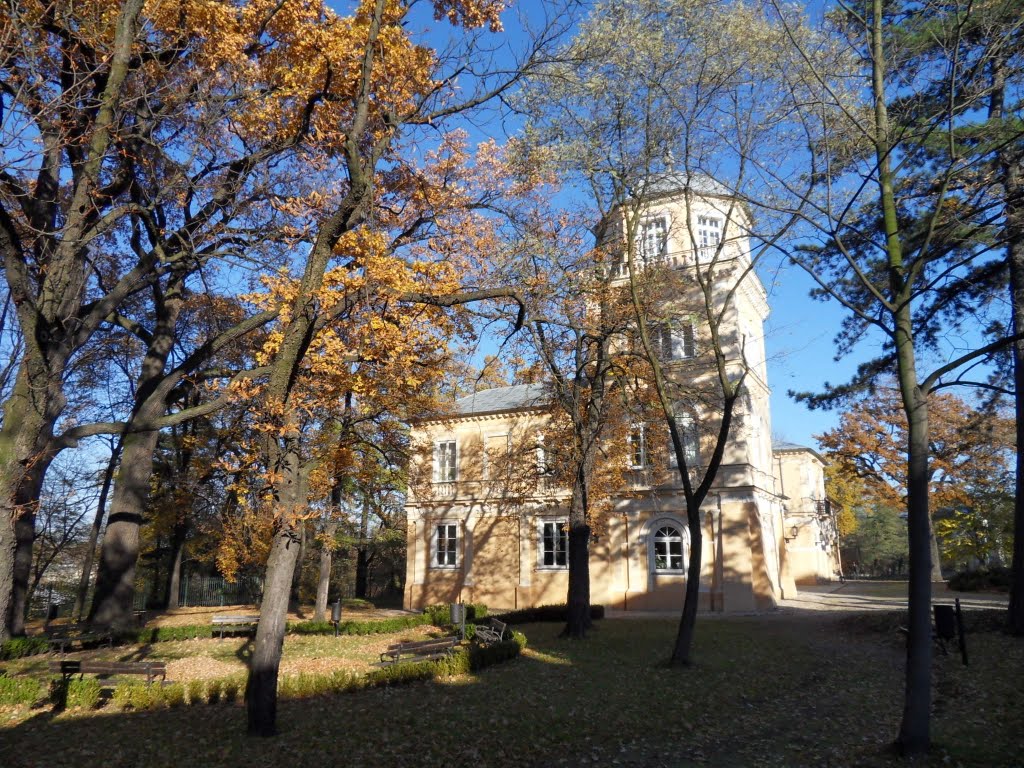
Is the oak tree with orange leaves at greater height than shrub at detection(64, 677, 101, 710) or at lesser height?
greater

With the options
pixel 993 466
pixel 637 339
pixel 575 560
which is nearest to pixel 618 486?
pixel 575 560

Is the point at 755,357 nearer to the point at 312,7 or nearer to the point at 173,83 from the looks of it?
the point at 312,7

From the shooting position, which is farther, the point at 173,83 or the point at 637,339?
the point at 637,339

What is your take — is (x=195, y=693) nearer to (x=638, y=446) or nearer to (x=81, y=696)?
(x=81, y=696)

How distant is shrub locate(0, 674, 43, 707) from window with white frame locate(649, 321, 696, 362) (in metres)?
12.0

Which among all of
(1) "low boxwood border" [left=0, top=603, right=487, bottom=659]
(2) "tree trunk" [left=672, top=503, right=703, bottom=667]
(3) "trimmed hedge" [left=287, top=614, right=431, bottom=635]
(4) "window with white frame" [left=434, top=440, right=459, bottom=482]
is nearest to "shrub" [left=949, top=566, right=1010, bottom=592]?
(1) "low boxwood border" [left=0, top=603, right=487, bottom=659]

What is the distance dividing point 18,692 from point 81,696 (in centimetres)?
92

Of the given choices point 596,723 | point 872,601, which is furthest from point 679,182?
point 872,601

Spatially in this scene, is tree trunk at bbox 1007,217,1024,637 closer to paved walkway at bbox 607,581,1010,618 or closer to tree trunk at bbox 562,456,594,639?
paved walkway at bbox 607,581,1010,618

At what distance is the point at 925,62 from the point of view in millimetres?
9156

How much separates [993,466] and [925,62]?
94.2 feet

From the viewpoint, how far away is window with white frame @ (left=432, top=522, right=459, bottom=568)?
92.2ft

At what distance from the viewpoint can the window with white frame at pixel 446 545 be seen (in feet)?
92.2

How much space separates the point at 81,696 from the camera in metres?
8.62
